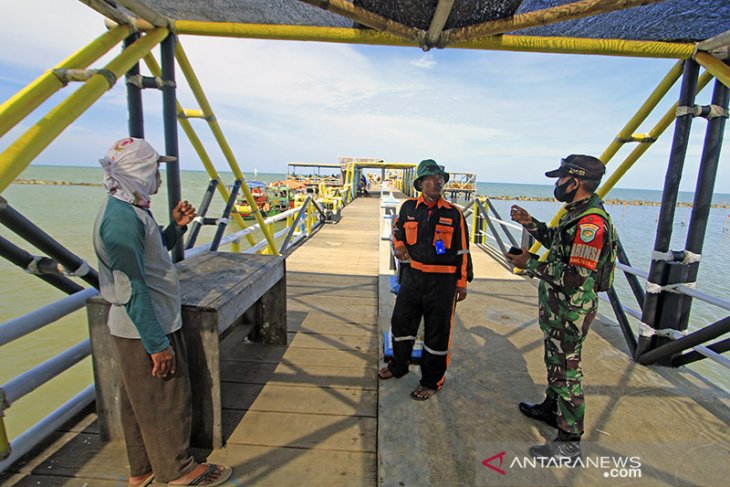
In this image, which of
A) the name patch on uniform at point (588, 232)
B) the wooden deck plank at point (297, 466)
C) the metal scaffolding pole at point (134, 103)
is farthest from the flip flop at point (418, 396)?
the metal scaffolding pole at point (134, 103)

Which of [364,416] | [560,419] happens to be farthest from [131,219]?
[560,419]

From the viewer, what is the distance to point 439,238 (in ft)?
8.80

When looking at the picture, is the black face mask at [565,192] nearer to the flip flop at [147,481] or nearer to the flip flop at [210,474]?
the flip flop at [210,474]

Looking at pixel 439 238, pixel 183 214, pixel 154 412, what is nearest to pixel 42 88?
pixel 183 214

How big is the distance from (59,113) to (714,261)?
75.0 feet

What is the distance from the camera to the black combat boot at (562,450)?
2.16m

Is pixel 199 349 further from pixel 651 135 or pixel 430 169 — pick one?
pixel 651 135

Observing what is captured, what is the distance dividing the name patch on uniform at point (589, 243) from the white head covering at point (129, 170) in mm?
2284

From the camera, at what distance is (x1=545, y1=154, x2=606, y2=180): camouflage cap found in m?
2.19

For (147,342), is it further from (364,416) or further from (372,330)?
(372,330)

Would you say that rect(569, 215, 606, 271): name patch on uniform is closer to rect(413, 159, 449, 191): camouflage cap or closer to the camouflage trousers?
the camouflage trousers

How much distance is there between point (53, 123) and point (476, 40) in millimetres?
2667

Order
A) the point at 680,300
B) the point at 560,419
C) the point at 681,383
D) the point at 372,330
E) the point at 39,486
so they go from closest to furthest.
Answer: the point at 39,486, the point at 560,419, the point at 681,383, the point at 680,300, the point at 372,330

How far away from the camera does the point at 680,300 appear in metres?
3.20
